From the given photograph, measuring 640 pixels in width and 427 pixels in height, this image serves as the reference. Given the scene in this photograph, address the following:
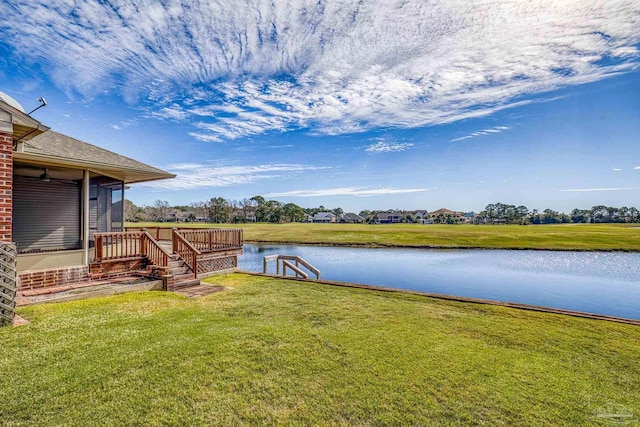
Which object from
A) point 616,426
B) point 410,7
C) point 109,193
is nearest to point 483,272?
point 410,7

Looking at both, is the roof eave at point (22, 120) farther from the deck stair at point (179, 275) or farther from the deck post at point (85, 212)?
the deck stair at point (179, 275)

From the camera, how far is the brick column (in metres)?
5.27

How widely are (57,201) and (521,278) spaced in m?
22.5

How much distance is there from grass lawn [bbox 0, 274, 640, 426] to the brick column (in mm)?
1767

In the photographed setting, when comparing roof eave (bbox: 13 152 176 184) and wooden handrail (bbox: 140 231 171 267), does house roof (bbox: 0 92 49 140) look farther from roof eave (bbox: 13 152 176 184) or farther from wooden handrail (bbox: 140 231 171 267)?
wooden handrail (bbox: 140 231 171 267)

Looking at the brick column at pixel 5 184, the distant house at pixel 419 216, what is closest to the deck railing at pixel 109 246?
the brick column at pixel 5 184

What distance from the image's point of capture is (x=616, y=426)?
287 centimetres

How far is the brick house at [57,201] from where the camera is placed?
753cm

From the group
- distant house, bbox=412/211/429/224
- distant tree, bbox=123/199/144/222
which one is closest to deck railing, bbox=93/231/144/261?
distant tree, bbox=123/199/144/222

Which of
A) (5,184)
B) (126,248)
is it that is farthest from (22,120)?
(126,248)

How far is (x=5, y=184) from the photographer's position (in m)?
5.33

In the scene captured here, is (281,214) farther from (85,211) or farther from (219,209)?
(85,211)

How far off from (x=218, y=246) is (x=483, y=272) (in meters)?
17.0

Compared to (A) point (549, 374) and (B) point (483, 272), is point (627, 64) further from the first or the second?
(A) point (549, 374)
